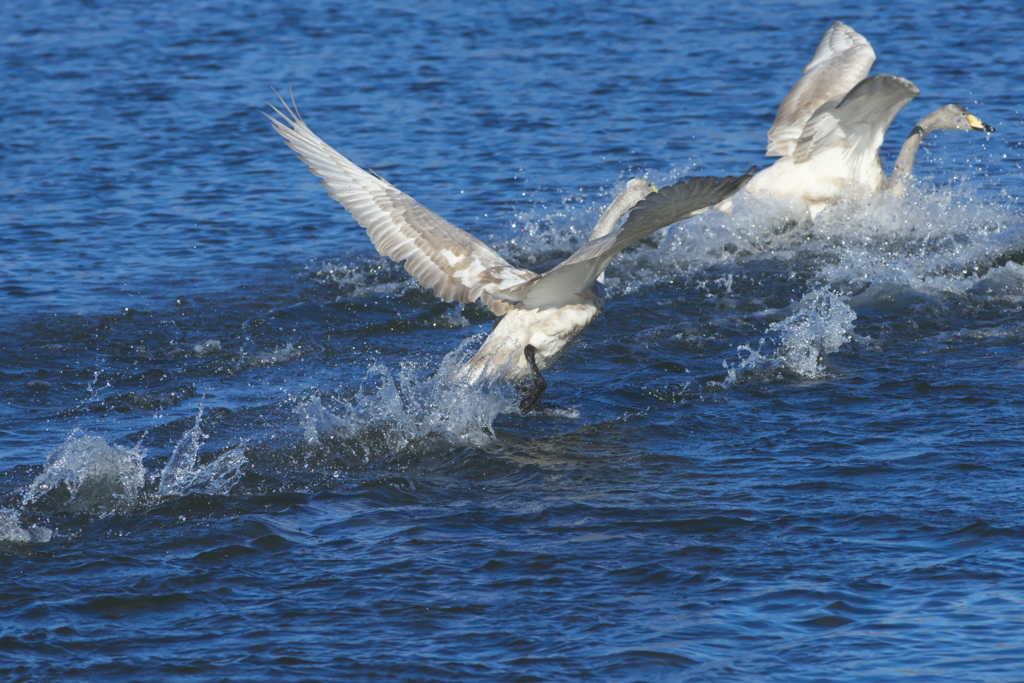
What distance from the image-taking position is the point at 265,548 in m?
5.59

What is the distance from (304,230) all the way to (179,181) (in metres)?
2.02

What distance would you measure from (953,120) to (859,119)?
4.80 ft

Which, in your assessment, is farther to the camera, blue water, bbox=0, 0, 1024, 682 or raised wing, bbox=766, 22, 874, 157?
raised wing, bbox=766, 22, 874, 157

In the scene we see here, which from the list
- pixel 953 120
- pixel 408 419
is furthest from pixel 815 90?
pixel 408 419

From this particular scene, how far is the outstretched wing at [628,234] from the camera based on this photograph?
5625 mm

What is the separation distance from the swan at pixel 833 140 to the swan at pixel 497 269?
3612mm

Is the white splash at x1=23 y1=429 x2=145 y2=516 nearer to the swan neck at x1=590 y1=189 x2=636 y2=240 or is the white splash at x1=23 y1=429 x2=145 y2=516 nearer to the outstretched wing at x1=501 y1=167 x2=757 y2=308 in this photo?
the outstretched wing at x1=501 y1=167 x2=757 y2=308

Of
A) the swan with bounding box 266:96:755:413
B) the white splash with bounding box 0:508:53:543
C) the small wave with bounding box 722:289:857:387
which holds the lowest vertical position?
the white splash with bounding box 0:508:53:543

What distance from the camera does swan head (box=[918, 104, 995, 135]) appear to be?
11.2 m

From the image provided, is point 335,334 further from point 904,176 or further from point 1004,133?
point 1004,133

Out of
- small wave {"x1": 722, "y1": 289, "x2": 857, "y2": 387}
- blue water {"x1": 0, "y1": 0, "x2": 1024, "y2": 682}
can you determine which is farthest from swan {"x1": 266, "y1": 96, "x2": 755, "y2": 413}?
small wave {"x1": 722, "y1": 289, "x2": 857, "y2": 387}

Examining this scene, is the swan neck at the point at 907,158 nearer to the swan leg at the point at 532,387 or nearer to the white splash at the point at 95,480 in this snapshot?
the swan leg at the point at 532,387

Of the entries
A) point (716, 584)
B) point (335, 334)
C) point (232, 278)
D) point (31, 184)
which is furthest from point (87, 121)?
point (716, 584)

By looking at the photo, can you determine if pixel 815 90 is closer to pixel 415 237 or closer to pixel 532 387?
pixel 415 237
